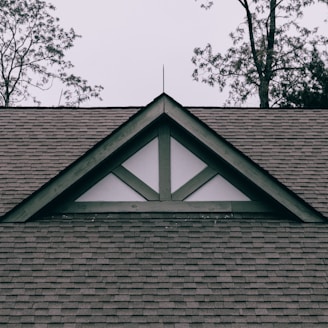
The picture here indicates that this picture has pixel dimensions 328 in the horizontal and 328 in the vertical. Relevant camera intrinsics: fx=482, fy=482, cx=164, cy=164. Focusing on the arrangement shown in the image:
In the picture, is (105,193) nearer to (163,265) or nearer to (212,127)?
(163,265)

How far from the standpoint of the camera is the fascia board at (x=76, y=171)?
20.9 feet

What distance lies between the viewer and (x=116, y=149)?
655 cm

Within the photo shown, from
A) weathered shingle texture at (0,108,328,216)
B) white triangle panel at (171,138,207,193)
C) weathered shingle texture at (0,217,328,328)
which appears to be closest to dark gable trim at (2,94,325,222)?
weathered shingle texture at (0,217,328,328)

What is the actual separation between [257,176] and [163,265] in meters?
1.74

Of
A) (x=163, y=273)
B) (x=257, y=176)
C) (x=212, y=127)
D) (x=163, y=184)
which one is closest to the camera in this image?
(x=163, y=273)

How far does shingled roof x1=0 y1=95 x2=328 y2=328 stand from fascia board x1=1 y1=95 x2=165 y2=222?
0.24ft

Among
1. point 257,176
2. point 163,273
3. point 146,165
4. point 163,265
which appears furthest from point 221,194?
point 163,273

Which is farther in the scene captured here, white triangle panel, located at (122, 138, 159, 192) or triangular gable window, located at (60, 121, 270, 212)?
white triangle panel, located at (122, 138, 159, 192)

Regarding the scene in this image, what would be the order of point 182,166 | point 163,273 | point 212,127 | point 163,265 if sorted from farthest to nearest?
point 212,127 → point 182,166 → point 163,265 → point 163,273

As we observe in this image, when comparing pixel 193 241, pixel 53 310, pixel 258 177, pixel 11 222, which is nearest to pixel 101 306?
pixel 53 310

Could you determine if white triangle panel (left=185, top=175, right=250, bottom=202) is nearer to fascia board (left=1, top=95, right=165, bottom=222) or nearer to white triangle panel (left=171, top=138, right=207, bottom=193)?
white triangle panel (left=171, top=138, right=207, bottom=193)

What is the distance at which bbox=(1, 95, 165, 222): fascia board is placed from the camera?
6.38 meters

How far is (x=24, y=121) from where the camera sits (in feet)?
30.9

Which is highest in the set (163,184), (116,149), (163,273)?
(116,149)
